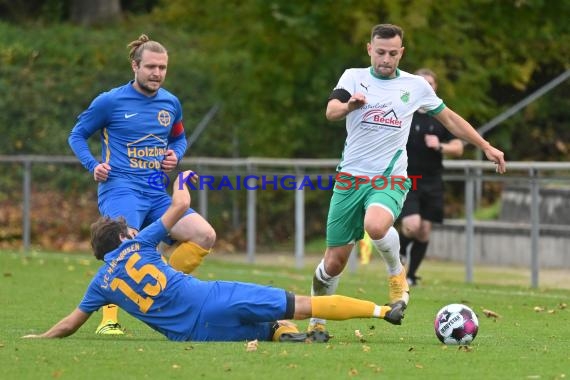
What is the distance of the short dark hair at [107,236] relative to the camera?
871 centimetres

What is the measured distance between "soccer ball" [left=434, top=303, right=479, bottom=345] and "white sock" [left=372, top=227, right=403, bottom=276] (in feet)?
3.27

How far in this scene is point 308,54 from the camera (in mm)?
21094

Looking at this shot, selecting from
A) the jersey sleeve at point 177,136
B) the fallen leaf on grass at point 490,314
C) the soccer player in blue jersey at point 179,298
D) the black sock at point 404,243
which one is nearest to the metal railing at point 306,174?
the black sock at point 404,243

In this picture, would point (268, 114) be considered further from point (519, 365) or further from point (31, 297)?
point (519, 365)

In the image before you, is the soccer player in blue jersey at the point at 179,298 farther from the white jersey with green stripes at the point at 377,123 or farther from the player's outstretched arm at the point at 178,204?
the white jersey with green stripes at the point at 377,123

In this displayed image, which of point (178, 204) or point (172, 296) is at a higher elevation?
point (178, 204)

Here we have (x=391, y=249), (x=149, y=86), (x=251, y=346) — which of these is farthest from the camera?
(x=149, y=86)

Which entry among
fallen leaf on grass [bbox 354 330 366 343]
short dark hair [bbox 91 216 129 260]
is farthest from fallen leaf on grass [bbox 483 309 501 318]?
short dark hair [bbox 91 216 129 260]

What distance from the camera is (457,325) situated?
8.88 metres

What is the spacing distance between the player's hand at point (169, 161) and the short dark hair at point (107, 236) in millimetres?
1577

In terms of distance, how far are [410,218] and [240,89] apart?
836 cm

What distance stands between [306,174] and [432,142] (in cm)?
366

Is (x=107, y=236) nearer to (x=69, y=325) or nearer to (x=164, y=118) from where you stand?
(x=69, y=325)

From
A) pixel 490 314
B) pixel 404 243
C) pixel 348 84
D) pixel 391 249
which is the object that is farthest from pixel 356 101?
pixel 404 243
